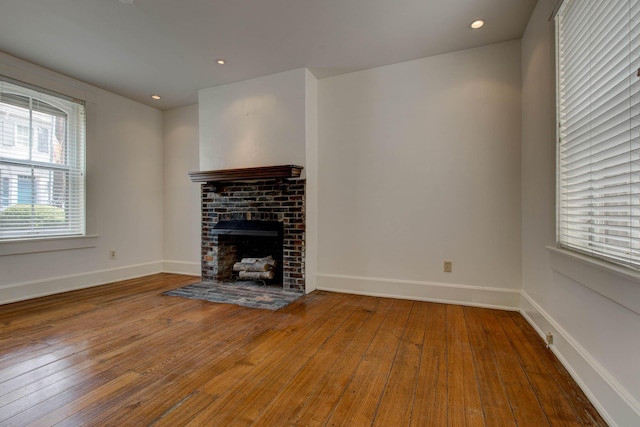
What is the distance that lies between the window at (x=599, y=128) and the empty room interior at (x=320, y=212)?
2 cm

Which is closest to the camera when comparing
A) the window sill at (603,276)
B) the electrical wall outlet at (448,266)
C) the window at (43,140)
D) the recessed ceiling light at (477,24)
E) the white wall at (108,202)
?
the window sill at (603,276)

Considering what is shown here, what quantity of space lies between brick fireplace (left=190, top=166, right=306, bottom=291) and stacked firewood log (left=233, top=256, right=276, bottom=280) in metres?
0.16

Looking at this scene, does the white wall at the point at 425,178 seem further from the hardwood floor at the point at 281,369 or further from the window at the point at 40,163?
the window at the point at 40,163

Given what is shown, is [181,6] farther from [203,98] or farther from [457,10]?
[457,10]

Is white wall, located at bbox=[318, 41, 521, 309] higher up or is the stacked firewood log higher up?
white wall, located at bbox=[318, 41, 521, 309]

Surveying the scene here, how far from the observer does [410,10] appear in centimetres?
234

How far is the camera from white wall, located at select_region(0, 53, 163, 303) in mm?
3174

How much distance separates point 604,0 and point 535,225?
5.02 feet

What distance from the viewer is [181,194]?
4.52m

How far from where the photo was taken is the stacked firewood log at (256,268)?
11.9 ft

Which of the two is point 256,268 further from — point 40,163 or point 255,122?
point 40,163

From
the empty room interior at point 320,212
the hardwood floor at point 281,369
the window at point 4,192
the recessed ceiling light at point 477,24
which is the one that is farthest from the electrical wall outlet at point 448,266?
the window at point 4,192

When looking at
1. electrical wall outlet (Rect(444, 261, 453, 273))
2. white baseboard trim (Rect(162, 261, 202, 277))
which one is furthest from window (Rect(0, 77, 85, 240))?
electrical wall outlet (Rect(444, 261, 453, 273))

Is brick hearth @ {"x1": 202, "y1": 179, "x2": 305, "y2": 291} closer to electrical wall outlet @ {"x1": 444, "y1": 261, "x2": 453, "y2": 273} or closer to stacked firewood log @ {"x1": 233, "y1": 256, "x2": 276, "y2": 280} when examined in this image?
stacked firewood log @ {"x1": 233, "y1": 256, "x2": 276, "y2": 280}
